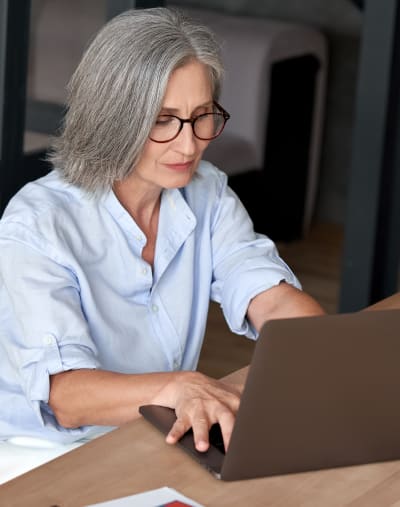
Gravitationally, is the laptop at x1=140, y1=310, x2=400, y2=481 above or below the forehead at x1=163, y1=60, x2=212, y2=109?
below

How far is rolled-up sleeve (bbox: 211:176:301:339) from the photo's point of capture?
6.99 ft

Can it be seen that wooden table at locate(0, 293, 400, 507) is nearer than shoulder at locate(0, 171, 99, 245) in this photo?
Yes

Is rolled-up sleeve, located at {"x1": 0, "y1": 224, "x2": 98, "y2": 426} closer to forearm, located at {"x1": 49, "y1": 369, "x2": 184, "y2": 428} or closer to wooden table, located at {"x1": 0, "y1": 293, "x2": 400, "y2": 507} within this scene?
forearm, located at {"x1": 49, "y1": 369, "x2": 184, "y2": 428}

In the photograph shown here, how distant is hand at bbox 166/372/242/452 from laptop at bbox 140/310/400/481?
0.02 m

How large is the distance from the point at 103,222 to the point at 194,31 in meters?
0.37

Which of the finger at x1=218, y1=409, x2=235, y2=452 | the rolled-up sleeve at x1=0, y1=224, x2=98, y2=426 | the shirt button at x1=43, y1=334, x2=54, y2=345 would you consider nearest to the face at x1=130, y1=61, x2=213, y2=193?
the rolled-up sleeve at x1=0, y1=224, x2=98, y2=426

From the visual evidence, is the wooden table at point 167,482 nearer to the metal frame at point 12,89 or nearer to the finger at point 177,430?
the finger at point 177,430

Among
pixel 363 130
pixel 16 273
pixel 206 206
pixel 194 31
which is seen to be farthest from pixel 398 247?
pixel 16 273

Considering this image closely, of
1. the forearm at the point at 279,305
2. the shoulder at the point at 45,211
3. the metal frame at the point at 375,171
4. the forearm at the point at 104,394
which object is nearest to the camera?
the forearm at the point at 104,394

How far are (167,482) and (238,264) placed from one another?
28.1 inches

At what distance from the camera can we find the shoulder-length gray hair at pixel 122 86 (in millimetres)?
1950

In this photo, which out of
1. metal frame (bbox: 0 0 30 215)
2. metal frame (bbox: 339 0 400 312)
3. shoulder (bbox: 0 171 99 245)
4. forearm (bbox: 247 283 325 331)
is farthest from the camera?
metal frame (bbox: 339 0 400 312)

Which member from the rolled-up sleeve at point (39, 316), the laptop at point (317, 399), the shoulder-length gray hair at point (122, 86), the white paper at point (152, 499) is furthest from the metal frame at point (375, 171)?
the white paper at point (152, 499)

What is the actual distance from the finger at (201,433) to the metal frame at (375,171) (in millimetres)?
1838
